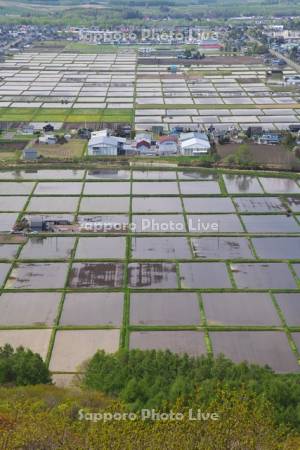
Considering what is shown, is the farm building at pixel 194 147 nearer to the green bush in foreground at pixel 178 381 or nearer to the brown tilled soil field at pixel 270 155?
the brown tilled soil field at pixel 270 155

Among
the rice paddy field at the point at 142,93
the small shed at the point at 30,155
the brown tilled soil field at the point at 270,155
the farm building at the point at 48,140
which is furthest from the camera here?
the rice paddy field at the point at 142,93

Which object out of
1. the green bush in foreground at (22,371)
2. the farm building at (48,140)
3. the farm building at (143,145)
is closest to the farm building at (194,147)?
the farm building at (143,145)

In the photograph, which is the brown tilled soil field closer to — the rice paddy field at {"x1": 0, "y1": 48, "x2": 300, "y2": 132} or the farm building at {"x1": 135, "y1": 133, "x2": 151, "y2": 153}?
the farm building at {"x1": 135, "y1": 133, "x2": 151, "y2": 153}

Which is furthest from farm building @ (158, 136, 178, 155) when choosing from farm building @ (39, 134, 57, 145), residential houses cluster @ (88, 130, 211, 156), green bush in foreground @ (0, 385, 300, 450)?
green bush in foreground @ (0, 385, 300, 450)

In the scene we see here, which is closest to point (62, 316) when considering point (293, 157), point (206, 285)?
point (206, 285)

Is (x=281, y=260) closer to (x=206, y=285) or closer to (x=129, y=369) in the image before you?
(x=206, y=285)
